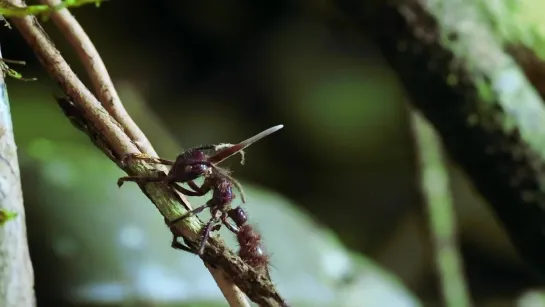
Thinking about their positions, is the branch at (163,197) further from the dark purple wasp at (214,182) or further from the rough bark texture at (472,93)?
the rough bark texture at (472,93)

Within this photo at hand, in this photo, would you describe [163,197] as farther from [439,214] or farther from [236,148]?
[439,214]

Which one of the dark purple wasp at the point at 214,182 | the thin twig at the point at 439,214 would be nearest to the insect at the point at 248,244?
the dark purple wasp at the point at 214,182

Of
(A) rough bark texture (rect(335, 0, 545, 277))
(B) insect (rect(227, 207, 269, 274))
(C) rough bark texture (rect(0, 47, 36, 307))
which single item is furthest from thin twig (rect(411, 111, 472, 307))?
(C) rough bark texture (rect(0, 47, 36, 307))

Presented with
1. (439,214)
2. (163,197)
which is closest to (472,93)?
(439,214)

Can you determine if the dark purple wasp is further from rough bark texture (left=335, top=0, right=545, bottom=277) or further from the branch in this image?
rough bark texture (left=335, top=0, right=545, bottom=277)

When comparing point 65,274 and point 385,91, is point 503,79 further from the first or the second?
point 385,91

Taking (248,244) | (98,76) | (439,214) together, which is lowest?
(248,244)
